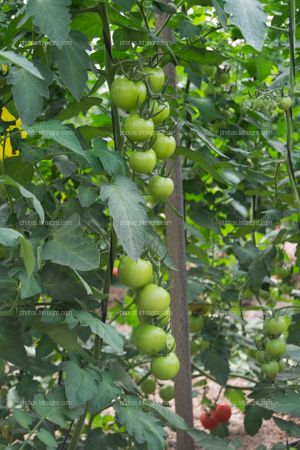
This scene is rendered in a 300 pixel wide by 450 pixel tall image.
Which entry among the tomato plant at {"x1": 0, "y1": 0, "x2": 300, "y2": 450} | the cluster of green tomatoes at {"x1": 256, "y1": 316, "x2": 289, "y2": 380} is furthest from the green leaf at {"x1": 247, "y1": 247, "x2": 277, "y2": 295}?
the cluster of green tomatoes at {"x1": 256, "y1": 316, "x2": 289, "y2": 380}

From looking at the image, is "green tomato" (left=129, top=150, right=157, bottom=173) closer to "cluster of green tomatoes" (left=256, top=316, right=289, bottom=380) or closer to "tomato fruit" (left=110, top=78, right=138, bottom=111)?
"tomato fruit" (left=110, top=78, right=138, bottom=111)

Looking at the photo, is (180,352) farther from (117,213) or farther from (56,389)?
(117,213)

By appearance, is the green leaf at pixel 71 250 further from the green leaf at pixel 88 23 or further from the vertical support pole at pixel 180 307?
the vertical support pole at pixel 180 307

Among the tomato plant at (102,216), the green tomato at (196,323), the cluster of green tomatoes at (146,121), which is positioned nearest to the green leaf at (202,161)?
the tomato plant at (102,216)

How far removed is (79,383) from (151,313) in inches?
8.1

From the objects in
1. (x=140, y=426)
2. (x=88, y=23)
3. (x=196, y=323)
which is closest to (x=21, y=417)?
(x=140, y=426)

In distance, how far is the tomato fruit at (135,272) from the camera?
58.1 inches

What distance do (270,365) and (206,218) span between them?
24.7 inches

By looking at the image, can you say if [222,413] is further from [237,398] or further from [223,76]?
[223,76]

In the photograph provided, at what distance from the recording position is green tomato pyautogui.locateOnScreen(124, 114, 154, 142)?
1.41 m

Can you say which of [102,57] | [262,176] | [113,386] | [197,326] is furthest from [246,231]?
[113,386]

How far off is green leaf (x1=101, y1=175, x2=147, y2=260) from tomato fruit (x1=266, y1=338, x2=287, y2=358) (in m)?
0.73

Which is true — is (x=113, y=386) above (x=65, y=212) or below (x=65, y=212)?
below

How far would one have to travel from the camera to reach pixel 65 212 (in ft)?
5.01
